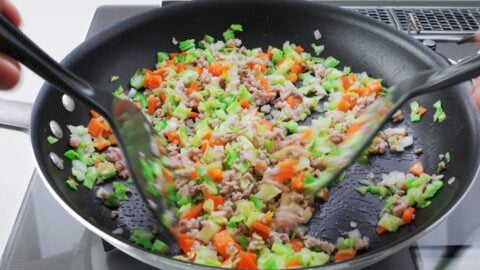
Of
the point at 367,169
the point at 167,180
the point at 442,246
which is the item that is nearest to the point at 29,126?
the point at 167,180

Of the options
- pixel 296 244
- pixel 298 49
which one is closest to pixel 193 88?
pixel 298 49

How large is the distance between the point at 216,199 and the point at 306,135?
25 cm

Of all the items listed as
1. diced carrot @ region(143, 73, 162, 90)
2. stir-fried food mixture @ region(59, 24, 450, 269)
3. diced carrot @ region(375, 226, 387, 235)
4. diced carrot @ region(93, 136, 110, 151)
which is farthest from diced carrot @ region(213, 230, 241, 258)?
diced carrot @ region(143, 73, 162, 90)

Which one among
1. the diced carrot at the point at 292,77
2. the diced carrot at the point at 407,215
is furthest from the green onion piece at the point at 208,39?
the diced carrot at the point at 407,215

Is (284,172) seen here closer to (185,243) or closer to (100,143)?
(185,243)

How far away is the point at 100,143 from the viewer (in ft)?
3.65

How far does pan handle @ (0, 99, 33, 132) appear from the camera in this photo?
97cm

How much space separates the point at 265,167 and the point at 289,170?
54 mm

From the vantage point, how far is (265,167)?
3.39ft

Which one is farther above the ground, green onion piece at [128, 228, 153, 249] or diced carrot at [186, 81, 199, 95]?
diced carrot at [186, 81, 199, 95]

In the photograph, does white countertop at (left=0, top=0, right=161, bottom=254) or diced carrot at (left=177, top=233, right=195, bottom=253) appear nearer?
diced carrot at (left=177, top=233, right=195, bottom=253)

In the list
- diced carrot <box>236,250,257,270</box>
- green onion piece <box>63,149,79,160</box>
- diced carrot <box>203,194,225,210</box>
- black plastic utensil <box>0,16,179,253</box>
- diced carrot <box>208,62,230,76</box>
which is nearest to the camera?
black plastic utensil <box>0,16,179,253</box>

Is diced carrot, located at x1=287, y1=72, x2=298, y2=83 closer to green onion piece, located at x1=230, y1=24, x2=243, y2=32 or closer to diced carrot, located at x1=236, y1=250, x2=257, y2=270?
green onion piece, located at x1=230, y1=24, x2=243, y2=32

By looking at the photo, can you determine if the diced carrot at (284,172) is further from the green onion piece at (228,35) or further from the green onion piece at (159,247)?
the green onion piece at (228,35)
